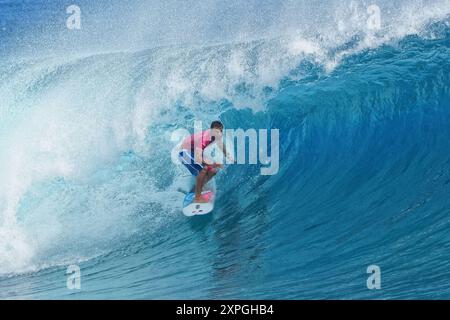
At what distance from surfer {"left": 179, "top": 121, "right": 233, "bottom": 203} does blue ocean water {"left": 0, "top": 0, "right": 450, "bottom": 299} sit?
30.2 inches

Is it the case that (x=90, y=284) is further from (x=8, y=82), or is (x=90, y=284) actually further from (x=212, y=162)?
(x=8, y=82)

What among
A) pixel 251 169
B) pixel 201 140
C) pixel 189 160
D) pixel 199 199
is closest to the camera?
pixel 201 140

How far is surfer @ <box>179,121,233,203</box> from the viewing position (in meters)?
7.83

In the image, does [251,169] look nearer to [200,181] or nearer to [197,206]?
[197,206]

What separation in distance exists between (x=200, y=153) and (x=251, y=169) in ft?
6.86

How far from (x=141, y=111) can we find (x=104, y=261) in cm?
438

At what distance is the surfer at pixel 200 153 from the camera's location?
25.7 ft

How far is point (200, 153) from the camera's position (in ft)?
26.1

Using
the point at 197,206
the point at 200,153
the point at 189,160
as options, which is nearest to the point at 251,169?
the point at 197,206

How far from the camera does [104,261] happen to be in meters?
7.80

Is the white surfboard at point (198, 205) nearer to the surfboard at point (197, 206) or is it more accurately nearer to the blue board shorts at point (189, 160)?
the surfboard at point (197, 206)

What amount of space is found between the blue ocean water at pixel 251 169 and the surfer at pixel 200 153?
77 cm

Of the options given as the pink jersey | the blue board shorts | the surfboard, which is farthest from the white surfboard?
the pink jersey

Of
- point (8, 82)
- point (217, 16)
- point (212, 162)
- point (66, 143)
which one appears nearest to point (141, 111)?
point (66, 143)
